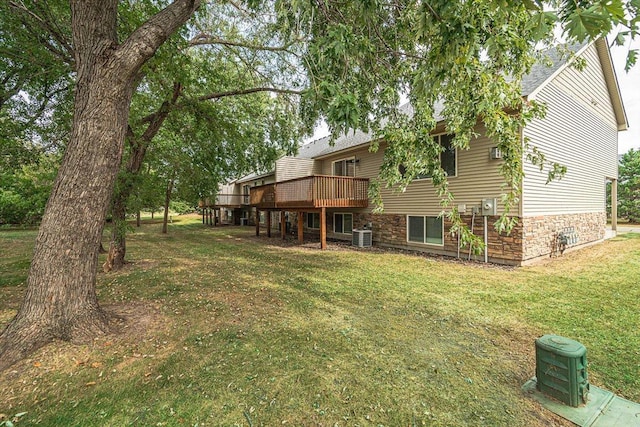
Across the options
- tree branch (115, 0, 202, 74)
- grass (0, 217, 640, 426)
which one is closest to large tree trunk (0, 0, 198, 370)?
tree branch (115, 0, 202, 74)

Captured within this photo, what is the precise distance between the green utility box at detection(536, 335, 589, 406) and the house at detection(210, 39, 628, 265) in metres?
5.68

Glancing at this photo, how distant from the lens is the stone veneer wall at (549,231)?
756 cm

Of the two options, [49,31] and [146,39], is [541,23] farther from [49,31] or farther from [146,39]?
[49,31]

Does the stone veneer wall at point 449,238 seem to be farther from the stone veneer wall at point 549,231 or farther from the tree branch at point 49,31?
the tree branch at point 49,31

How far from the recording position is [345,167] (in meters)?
13.6

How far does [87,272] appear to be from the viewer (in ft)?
10.9

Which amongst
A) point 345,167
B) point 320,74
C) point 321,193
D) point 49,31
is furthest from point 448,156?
point 49,31

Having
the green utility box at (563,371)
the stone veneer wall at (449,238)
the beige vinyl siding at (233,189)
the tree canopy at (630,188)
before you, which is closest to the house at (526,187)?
the stone veneer wall at (449,238)

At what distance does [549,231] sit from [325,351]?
8640 millimetres

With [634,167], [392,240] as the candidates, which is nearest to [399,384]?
[392,240]

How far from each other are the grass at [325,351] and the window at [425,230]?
309 centimetres

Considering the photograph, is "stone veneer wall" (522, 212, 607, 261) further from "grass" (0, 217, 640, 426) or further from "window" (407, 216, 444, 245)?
"window" (407, 216, 444, 245)

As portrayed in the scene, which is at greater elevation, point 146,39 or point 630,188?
point 146,39

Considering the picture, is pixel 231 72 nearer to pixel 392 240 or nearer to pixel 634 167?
pixel 392 240
